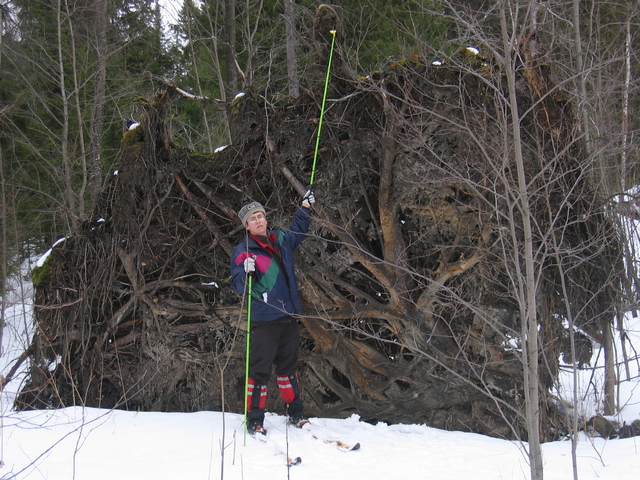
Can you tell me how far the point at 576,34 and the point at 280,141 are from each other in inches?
144

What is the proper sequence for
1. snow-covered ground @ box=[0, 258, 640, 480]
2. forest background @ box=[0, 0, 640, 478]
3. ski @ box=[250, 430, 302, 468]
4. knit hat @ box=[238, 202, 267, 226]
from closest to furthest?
snow-covered ground @ box=[0, 258, 640, 480] < ski @ box=[250, 430, 302, 468] < knit hat @ box=[238, 202, 267, 226] < forest background @ box=[0, 0, 640, 478]

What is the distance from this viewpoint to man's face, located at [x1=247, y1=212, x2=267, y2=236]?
4531mm

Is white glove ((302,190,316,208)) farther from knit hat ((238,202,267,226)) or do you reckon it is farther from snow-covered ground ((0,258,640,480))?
snow-covered ground ((0,258,640,480))

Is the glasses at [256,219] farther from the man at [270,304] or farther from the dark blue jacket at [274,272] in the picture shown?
the dark blue jacket at [274,272]

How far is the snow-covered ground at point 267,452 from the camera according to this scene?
3.62 m

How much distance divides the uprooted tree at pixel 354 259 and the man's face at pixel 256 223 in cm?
53

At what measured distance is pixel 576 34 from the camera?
5840 mm

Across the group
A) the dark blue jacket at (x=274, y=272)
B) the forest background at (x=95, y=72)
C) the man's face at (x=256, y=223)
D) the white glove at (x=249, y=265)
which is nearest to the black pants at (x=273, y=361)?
the dark blue jacket at (x=274, y=272)

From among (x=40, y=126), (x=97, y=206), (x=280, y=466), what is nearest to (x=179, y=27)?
(x=40, y=126)

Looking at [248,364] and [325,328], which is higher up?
[325,328]

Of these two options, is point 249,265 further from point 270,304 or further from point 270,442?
point 270,442

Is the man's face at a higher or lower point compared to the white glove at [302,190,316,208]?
lower

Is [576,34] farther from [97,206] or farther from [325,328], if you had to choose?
[97,206]

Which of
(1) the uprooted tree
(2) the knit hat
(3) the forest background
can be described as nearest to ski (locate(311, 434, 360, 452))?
(1) the uprooted tree
